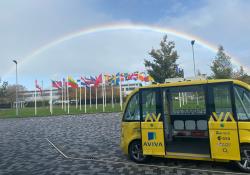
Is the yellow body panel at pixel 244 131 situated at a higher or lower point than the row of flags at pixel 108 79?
lower

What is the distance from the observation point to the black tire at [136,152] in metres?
9.03

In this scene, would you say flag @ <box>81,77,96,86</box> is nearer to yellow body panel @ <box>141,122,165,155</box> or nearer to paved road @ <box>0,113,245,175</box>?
paved road @ <box>0,113,245,175</box>

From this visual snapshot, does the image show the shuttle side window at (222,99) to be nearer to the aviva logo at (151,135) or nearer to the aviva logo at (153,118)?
the aviva logo at (153,118)

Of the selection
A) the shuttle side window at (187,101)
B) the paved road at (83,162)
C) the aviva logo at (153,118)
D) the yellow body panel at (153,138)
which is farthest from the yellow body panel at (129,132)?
the shuttle side window at (187,101)

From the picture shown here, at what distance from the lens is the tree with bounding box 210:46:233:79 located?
42.3m

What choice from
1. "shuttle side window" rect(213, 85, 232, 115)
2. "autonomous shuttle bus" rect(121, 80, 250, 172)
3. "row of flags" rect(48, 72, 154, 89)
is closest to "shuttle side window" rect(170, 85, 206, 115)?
"autonomous shuttle bus" rect(121, 80, 250, 172)

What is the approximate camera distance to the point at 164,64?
4562 centimetres

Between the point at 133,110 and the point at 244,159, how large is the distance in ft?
11.4

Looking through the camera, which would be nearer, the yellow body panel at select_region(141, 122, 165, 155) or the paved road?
the paved road

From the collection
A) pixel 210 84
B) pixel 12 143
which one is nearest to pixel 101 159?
pixel 210 84

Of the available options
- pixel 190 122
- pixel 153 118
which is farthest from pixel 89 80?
pixel 153 118

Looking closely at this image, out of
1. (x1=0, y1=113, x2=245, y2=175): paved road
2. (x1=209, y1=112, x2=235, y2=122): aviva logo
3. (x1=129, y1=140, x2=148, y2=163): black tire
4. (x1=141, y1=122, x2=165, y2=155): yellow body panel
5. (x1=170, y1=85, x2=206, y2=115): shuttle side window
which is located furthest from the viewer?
(x1=129, y1=140, x2=148, y2=163): black tire

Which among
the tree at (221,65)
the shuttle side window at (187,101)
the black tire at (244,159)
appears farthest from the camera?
the tree at (221,65)

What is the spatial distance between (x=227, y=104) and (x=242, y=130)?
739 mm
